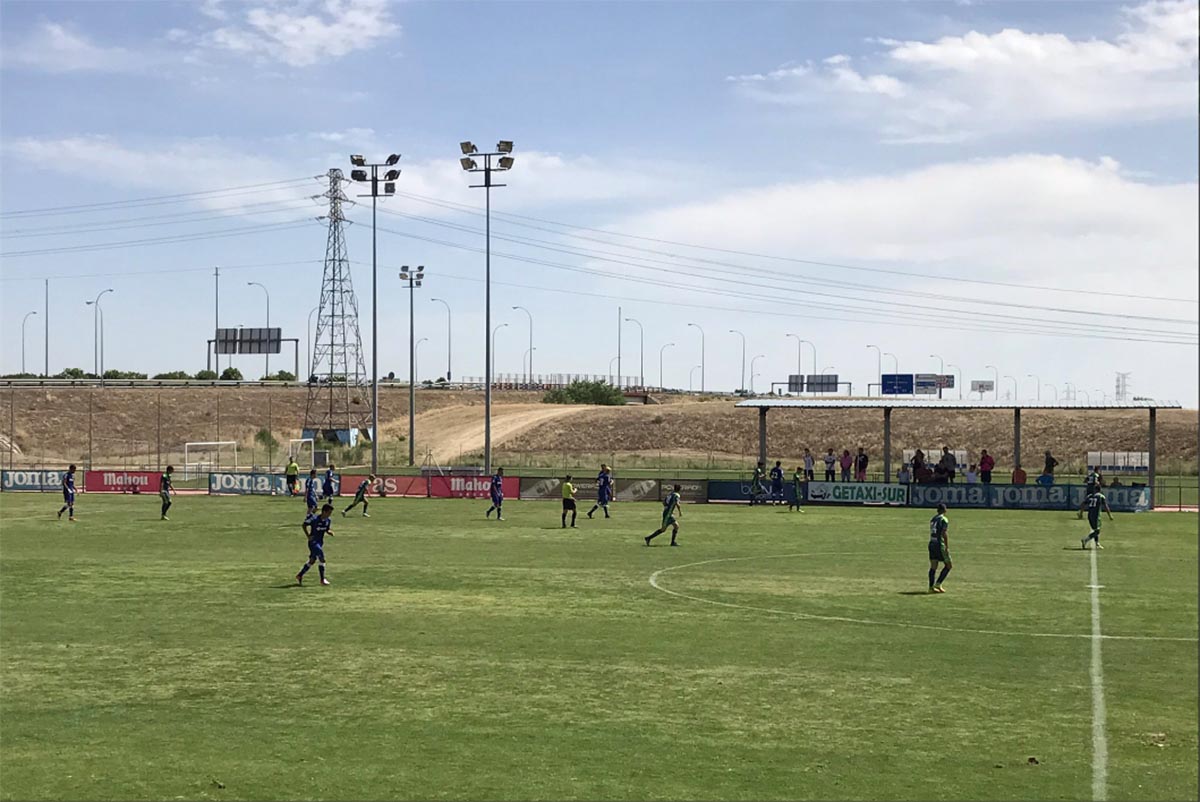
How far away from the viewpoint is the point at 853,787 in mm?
12828

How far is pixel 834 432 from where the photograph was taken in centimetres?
10719

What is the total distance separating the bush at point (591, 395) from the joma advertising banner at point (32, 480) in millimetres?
79483

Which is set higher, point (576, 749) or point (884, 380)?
point (884, 380)

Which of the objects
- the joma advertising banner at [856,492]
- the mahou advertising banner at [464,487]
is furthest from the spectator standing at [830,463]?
the mahou advertising banner at [464,487]

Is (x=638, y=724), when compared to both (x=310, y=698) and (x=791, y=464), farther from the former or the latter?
(x=791, y=464)

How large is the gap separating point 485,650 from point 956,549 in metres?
19.6

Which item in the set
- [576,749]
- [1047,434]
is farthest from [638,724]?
[1047,434]

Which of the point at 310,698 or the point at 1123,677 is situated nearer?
the point at 310,698

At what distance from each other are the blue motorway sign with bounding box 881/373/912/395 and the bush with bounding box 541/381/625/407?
34945 mm

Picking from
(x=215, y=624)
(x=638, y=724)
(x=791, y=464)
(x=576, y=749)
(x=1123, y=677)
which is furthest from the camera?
(x=791, y=464)

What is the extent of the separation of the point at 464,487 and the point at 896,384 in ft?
345

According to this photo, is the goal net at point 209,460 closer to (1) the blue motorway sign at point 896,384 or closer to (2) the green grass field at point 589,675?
(2) the green grass field at point 589,675

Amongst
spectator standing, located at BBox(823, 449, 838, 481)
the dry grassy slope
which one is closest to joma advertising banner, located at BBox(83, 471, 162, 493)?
spectator standing, located at BBox(823, 449, 838, 481)

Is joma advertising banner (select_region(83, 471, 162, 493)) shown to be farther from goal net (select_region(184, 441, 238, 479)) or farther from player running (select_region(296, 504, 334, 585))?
player running (select_region(296, 504, 334, 585))
